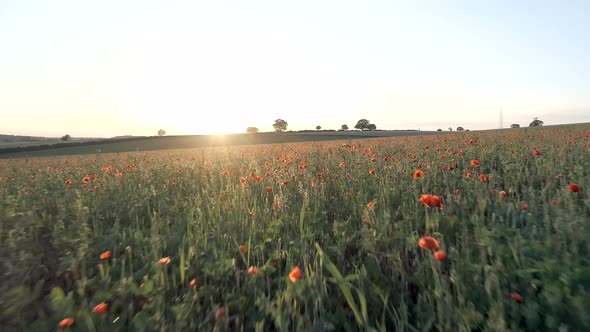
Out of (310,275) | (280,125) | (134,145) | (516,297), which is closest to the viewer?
(516,297)

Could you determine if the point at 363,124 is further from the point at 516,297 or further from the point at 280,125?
the point at 516,297

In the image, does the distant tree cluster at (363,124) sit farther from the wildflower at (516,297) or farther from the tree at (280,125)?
the wildflower at (516,297)

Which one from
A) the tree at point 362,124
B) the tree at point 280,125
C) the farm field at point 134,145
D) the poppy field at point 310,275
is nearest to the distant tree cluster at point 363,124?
the tree at point 362,124

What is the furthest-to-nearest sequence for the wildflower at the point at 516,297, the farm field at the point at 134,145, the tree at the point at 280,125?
the tree at the point at 280,125, the farm field at the point at 134,145, the wildflower at the point at 516,297

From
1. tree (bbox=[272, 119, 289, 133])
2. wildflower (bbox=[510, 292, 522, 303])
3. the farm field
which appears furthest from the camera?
tree (bbox=[272, 119, 289, 133])

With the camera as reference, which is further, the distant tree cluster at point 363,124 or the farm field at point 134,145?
the distant tree cluster at point 363,124

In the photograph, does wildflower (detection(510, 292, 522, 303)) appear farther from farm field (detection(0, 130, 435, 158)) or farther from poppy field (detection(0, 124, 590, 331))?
farm field (detection(0, 130, 435, 158))

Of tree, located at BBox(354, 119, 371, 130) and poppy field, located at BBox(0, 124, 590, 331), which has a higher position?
tree, located at BBox(354, 119, 371, 130)

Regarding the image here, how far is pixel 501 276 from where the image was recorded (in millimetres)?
1861

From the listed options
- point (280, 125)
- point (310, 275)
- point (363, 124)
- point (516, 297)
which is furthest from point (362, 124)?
point (516, 297)

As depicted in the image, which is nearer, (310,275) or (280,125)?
(310,275)

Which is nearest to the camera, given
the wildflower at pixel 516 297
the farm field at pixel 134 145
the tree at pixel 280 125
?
the wildflower at pixel 516 297

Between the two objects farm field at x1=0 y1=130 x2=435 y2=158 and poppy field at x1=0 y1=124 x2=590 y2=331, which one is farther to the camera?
farm field at x1=0 y1=130 x2=435 y2=158

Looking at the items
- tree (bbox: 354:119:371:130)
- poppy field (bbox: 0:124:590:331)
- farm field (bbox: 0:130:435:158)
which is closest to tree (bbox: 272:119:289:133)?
tree (bbox: 354:119:371:130)
